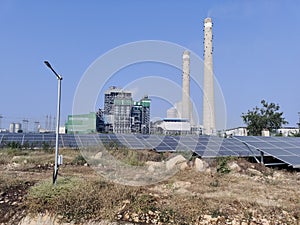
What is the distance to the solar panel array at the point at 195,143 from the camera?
44.6 feet

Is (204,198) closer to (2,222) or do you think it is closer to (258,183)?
(258,183)

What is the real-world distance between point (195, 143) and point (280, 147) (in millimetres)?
4013

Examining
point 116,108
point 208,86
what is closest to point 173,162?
point 116,108

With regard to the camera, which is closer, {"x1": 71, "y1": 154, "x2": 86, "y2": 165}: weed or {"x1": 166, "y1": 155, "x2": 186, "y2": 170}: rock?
{"x1": 166, "y1": 155, "x2": 186, "y2": 170}: rock

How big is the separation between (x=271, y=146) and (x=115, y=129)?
8337 mm

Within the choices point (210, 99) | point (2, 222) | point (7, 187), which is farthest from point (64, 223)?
point (210, 99)

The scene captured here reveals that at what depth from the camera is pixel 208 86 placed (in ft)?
97.4

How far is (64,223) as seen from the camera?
5613 mm

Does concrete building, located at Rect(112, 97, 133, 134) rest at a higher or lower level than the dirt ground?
higher

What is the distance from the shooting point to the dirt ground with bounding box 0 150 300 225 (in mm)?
5797

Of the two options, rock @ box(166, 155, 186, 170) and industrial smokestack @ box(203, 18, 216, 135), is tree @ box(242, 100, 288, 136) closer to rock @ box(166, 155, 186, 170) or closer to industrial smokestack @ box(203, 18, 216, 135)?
industrial smokestack @ box(203, 18, 216, 135)

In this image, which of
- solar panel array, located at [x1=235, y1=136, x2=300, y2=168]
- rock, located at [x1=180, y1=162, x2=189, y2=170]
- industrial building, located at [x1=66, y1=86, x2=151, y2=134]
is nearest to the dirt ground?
rock, located at [x1=180, y1=162, x2=189, y2=170]

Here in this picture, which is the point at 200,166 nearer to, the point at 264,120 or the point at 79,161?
the point at 79,161

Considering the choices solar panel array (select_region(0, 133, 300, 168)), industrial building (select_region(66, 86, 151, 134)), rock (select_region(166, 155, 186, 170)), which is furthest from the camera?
industrial building (select_region(66, 86, 151, 134))
